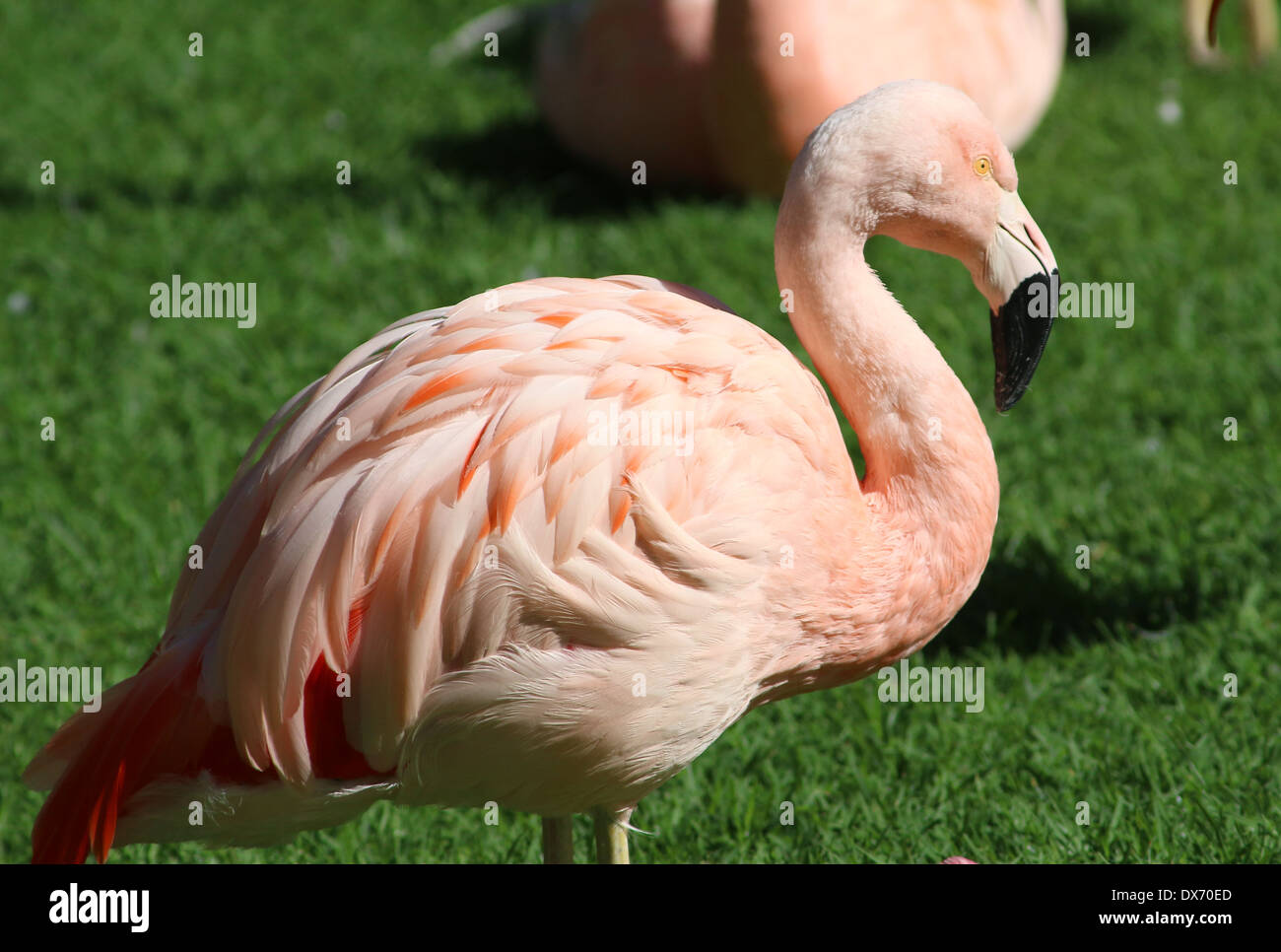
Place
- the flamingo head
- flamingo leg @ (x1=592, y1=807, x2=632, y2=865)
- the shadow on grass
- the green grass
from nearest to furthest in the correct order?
the flamingo head
flamingo leg @ (x1=592, y1=807, x2=632, y2=865)
the green grass
the shadow on grass

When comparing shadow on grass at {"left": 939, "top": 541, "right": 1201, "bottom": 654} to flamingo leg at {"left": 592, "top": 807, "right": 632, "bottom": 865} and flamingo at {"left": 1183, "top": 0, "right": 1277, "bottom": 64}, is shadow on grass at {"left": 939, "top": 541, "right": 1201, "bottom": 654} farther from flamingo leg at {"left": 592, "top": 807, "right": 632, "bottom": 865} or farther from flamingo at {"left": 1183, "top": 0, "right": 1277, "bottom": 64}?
flamingo at {"left": 1183, "top": 0, "right": 1277, "bottom": 64}

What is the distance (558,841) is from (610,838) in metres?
0.11

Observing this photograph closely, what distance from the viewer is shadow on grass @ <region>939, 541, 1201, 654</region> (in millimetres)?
3611

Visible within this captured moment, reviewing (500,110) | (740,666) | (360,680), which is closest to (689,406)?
(740,666)

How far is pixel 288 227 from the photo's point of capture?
579cm

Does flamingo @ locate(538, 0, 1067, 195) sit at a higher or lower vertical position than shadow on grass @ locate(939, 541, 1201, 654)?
higher

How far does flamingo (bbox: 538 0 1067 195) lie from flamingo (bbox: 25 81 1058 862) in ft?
8.97

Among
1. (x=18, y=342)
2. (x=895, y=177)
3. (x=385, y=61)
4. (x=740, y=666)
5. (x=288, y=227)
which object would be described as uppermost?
(x=385, y=61)

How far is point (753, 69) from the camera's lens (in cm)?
522

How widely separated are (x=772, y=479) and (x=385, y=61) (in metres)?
5.79

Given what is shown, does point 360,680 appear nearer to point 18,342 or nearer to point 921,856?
point 921,856

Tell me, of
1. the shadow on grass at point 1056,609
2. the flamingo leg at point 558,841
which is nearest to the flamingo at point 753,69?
the shadow on grass at point 1056,609

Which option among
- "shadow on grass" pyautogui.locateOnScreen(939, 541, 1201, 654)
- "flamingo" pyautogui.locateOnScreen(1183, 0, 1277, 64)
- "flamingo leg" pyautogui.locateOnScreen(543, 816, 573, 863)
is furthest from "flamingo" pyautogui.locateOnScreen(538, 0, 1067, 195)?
"flamingo leg" pyautogui.locateOnScreen(543, 816, 573, 863)
